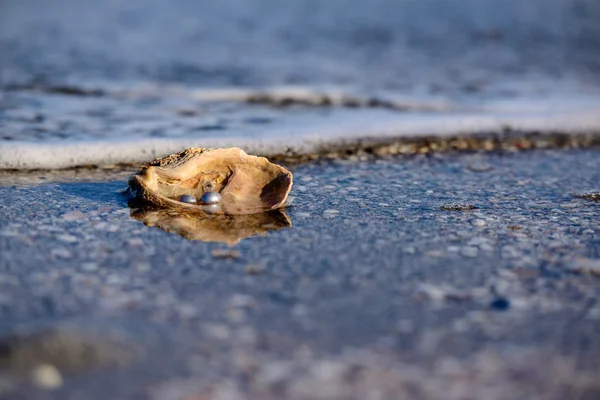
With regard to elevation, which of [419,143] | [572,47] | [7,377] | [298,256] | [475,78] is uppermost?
[572,47]

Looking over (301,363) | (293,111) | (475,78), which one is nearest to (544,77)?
A: (475,78)

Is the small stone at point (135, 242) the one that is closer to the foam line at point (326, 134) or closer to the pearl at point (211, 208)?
the pearl at point (211, 208)

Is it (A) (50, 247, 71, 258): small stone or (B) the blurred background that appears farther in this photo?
(B) the blurred background

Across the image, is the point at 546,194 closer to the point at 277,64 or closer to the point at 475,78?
the point at 475,78

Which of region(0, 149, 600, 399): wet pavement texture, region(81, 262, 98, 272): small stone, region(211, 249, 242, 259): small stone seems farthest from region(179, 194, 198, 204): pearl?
region(81, 262, 98, 272): small stone

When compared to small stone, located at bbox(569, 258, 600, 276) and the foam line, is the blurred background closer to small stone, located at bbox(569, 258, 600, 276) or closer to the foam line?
the foam line
